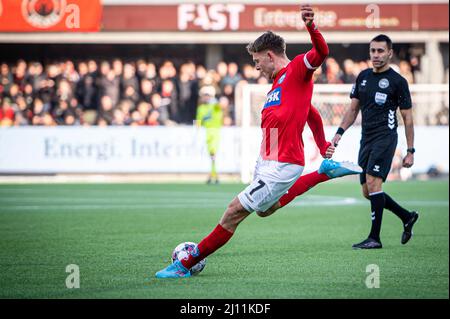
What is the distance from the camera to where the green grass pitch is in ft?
22.7

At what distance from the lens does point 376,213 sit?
973 cm

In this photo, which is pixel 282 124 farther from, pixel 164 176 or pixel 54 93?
pixel 54 93

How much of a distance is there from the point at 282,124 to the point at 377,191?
2.81m

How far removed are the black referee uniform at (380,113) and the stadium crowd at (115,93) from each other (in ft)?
49.2

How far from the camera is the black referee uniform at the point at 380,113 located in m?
9.74

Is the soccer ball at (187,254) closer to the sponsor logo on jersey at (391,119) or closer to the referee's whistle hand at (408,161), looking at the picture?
the referee's whistle hand at (408,161)

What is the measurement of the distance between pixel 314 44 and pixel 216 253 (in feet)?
10.2

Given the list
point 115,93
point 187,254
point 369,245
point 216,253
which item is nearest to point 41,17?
point 115,93

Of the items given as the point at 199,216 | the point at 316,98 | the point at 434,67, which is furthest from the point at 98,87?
the point at 199,216

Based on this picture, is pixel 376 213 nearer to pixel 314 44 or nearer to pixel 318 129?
pixel 318 129

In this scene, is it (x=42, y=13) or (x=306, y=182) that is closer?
(x=306, y=182)

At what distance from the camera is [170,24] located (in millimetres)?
29125

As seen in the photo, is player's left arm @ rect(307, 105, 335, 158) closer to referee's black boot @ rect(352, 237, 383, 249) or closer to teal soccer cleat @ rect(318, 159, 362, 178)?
teal soccer cleat @ rect(318, 159, 362, 178)

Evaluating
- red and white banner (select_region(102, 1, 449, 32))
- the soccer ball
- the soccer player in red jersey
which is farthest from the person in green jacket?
the soccer player in red jersey
